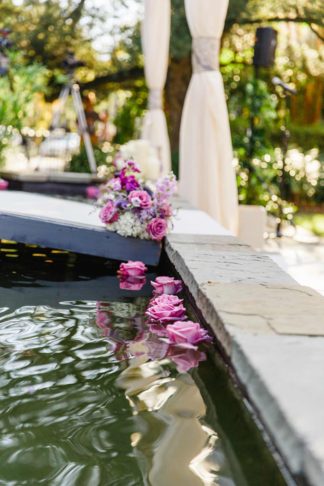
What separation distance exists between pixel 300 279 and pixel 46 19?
8.14 meters

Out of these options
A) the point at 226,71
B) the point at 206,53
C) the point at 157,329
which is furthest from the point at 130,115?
the point at 157,329

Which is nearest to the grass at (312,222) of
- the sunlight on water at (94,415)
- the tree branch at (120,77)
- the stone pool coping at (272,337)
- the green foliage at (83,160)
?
the green foliage at (83,160)

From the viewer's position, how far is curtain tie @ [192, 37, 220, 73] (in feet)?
15.8

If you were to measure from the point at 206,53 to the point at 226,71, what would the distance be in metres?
7.14

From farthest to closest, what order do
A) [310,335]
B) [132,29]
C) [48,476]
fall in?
[132,29] < [310,335] < [48,476]

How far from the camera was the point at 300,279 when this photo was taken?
12.3 ft

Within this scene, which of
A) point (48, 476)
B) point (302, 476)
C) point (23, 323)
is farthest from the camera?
point (23, 323)

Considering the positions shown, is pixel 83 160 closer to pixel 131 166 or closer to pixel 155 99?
pixel 155 99

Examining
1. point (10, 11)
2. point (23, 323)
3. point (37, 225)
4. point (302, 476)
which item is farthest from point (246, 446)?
point (10, 11)

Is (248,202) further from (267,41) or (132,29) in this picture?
(132,29)

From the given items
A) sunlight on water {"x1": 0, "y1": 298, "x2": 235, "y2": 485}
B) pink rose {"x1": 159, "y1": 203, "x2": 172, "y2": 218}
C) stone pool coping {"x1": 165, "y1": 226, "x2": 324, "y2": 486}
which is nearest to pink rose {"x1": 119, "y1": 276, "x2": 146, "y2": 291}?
stone pool coping {"x1": 165, "y1": 226, "x2": 324, "y2": 486}

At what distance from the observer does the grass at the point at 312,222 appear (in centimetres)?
775

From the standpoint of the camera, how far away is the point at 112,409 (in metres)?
1.54

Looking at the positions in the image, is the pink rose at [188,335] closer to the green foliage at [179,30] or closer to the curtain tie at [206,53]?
the curtain tie at [206,53]
